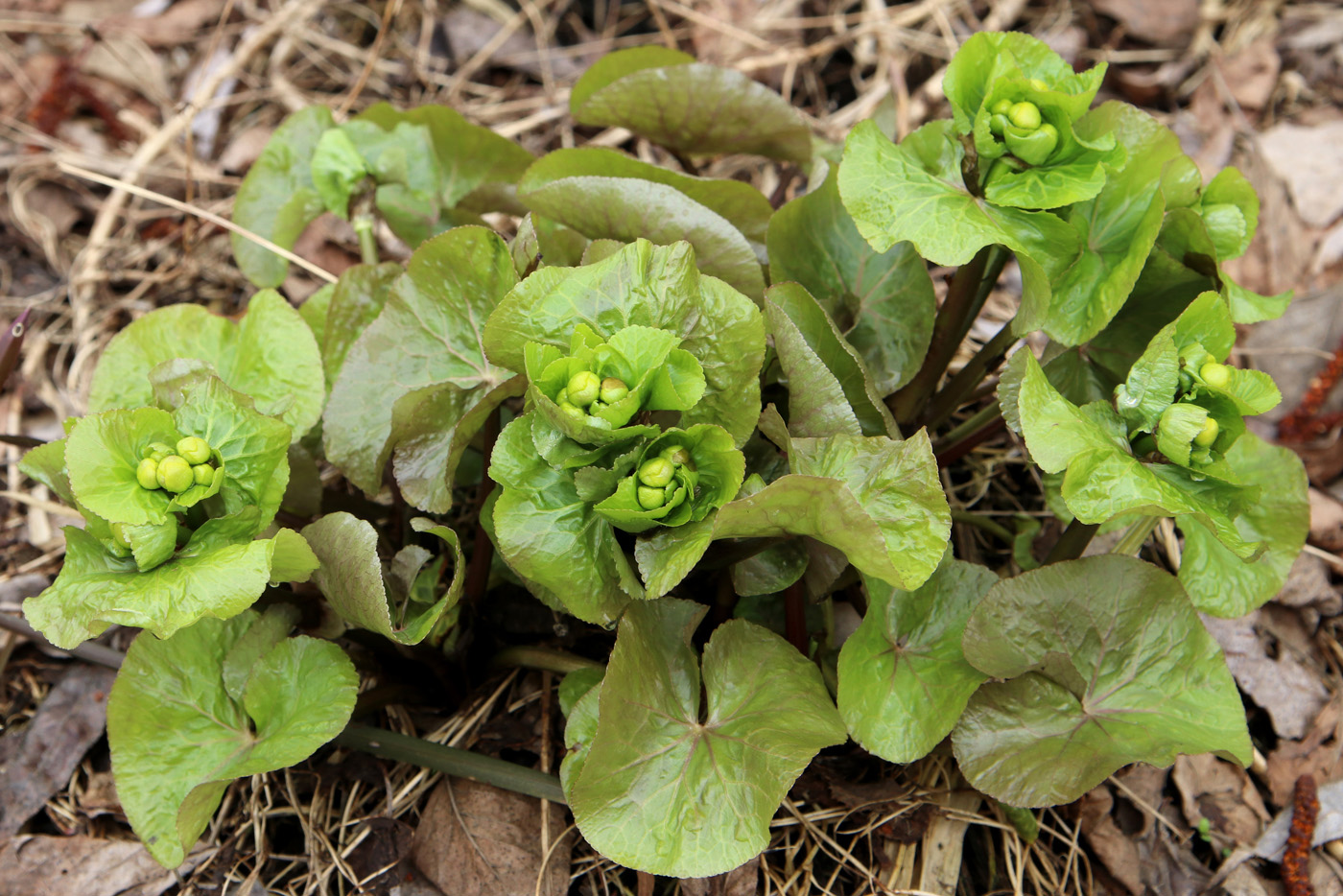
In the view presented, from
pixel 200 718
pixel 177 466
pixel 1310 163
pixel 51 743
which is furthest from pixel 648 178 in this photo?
pixel 1310 163

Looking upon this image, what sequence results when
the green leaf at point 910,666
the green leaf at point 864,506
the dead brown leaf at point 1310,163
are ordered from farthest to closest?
1. the dead brown leaf at point 1310,163
2. the green leaf at point 910,666
3. the green leaf at point 864,506

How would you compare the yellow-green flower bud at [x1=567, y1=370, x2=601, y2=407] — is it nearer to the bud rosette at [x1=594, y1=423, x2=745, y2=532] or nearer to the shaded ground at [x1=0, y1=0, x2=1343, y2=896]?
the bud rosette at [x1=594, y1=423, x2=745, y2=532]

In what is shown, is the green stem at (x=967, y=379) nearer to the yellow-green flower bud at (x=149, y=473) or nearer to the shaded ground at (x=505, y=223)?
the shaded ground at (x=505, y=223)

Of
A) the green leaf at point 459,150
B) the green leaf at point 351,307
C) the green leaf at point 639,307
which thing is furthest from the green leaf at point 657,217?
the green leaf at point 459,150

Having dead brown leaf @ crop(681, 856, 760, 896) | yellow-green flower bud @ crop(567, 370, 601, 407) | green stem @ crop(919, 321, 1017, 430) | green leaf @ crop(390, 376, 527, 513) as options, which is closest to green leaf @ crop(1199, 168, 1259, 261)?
green stem @ crop(919, 321, 1017, 430)

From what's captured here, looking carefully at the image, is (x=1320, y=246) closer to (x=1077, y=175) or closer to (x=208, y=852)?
(x=1077, y=175)

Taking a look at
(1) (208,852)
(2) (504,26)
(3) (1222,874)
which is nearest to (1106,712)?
(3) (1222,874)
